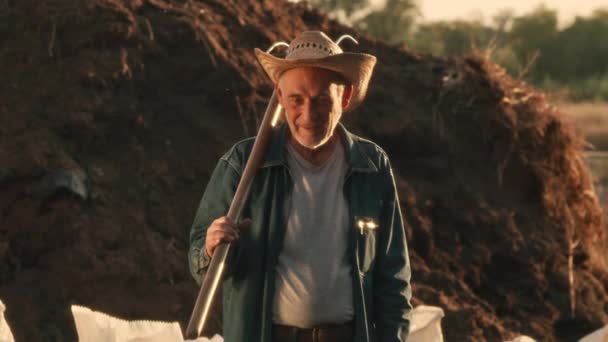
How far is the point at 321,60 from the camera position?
3.37m

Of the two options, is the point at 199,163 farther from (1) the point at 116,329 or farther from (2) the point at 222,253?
(2) the point at 222,253

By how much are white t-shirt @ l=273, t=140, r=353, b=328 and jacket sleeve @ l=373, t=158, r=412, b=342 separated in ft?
0.36

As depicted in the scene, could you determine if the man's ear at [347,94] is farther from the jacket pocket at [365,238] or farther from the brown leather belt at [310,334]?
the brown leather belt at [310,334]

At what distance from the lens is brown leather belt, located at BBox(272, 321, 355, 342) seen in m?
3.41

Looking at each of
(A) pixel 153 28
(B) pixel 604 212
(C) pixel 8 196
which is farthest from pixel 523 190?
(C) pixel 8 196

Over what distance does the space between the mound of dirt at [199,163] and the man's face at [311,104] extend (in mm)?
2589

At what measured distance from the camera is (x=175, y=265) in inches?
239

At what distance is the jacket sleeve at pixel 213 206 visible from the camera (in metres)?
3.46

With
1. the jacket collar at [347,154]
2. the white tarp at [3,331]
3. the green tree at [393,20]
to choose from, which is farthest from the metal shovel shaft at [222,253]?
the green tree at [393,20]

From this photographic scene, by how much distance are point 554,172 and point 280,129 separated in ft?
15.2

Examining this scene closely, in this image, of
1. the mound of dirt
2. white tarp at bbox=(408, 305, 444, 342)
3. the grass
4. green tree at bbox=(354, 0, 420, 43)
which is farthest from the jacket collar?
green tree at bbox=(354, 0, 420, 43)

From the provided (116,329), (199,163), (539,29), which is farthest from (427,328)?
(539,29)

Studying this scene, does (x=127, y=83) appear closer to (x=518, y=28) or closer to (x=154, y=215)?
(x=154, y=215)

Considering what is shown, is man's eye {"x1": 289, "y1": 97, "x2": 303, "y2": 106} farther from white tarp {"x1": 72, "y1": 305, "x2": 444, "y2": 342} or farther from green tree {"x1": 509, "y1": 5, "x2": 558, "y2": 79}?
green tree {"x1": 509, "y1": 5, "x2": 558, "y2": 79}
